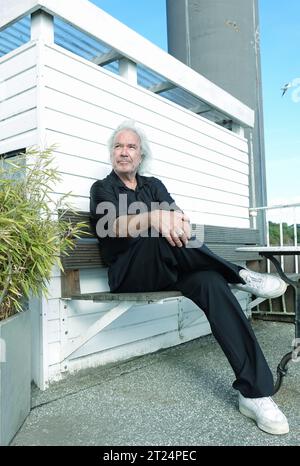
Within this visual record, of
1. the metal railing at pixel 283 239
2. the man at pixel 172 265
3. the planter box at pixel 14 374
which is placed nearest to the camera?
the planter box at pixel 14 374

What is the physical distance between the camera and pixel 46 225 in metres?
1.72

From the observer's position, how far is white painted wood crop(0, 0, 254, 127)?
7.24ft

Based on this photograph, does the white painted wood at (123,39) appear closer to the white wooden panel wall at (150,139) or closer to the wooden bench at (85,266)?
the white wooden panel wall at (150,139)

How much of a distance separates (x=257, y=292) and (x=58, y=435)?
1.05 m

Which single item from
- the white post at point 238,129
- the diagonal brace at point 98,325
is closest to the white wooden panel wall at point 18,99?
the diagonal brace at point 98,325

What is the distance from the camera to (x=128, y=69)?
275cm

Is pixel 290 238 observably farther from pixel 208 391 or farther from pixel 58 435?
pixel 58 435

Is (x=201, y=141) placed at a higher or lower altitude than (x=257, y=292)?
higher

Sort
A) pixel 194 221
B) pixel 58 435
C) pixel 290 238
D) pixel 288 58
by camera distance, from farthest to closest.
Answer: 1. pixel 290 238
2. pixel 288 58
3. pixel 194 221
4. pixel 58 435

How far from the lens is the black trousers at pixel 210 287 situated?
163 centimetres

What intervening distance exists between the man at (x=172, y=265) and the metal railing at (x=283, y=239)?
7.13 ft

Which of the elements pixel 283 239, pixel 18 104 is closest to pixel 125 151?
pixel 18 104
